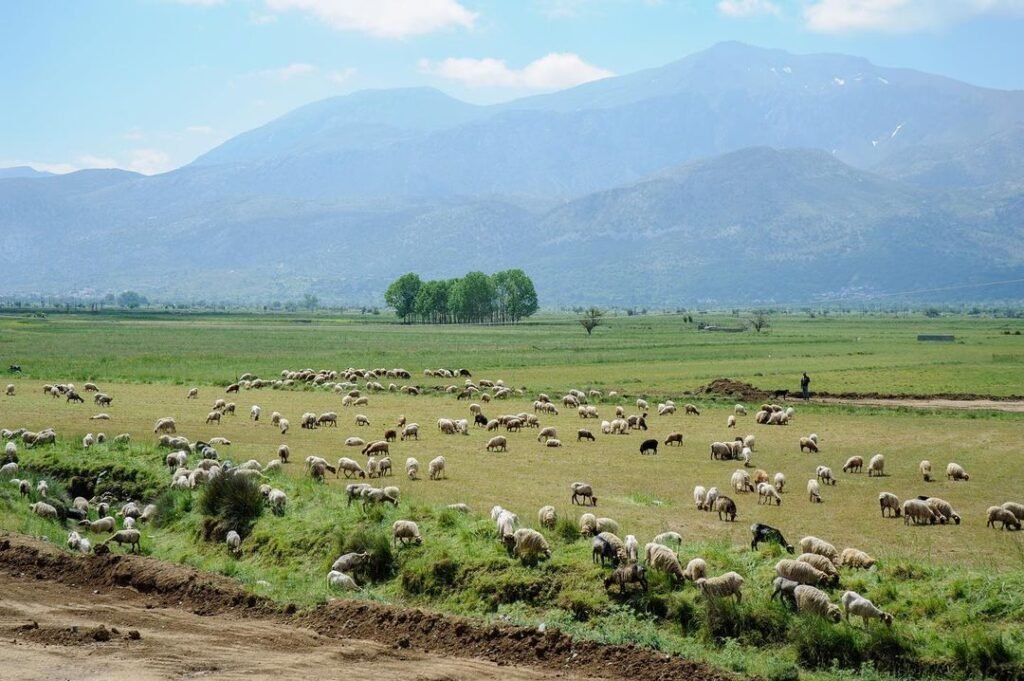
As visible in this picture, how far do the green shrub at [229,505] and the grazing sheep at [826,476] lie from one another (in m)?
14.8

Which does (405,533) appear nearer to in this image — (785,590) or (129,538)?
(129,538)

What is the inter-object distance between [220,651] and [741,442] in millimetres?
21516

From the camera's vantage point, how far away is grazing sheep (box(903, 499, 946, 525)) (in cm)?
2095

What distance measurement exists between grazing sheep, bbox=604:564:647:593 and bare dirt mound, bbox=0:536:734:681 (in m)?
1.47

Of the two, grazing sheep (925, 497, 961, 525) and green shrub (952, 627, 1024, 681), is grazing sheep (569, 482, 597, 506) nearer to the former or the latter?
grazing sheep (925, 497, 961, 525)

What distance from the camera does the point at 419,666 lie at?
1294 cm

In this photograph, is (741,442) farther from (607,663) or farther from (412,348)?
(412,348)

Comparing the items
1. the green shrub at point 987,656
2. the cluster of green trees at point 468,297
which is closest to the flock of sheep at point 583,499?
the green shrub at point 987,656

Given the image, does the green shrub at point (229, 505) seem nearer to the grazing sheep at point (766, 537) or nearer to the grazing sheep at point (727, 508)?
the grazing sheep at point (727, 508)

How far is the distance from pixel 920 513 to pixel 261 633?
1413 centimetres

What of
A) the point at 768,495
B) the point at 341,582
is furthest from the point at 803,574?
the point at 768,495

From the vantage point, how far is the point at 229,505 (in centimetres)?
2042

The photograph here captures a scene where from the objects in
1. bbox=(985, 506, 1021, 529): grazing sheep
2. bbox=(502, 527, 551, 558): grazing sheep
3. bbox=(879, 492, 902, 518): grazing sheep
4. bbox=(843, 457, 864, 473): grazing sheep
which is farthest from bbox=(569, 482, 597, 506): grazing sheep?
bbox=(843, 457, 864, 473): grazing sheep

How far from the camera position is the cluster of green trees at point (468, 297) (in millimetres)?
166625
